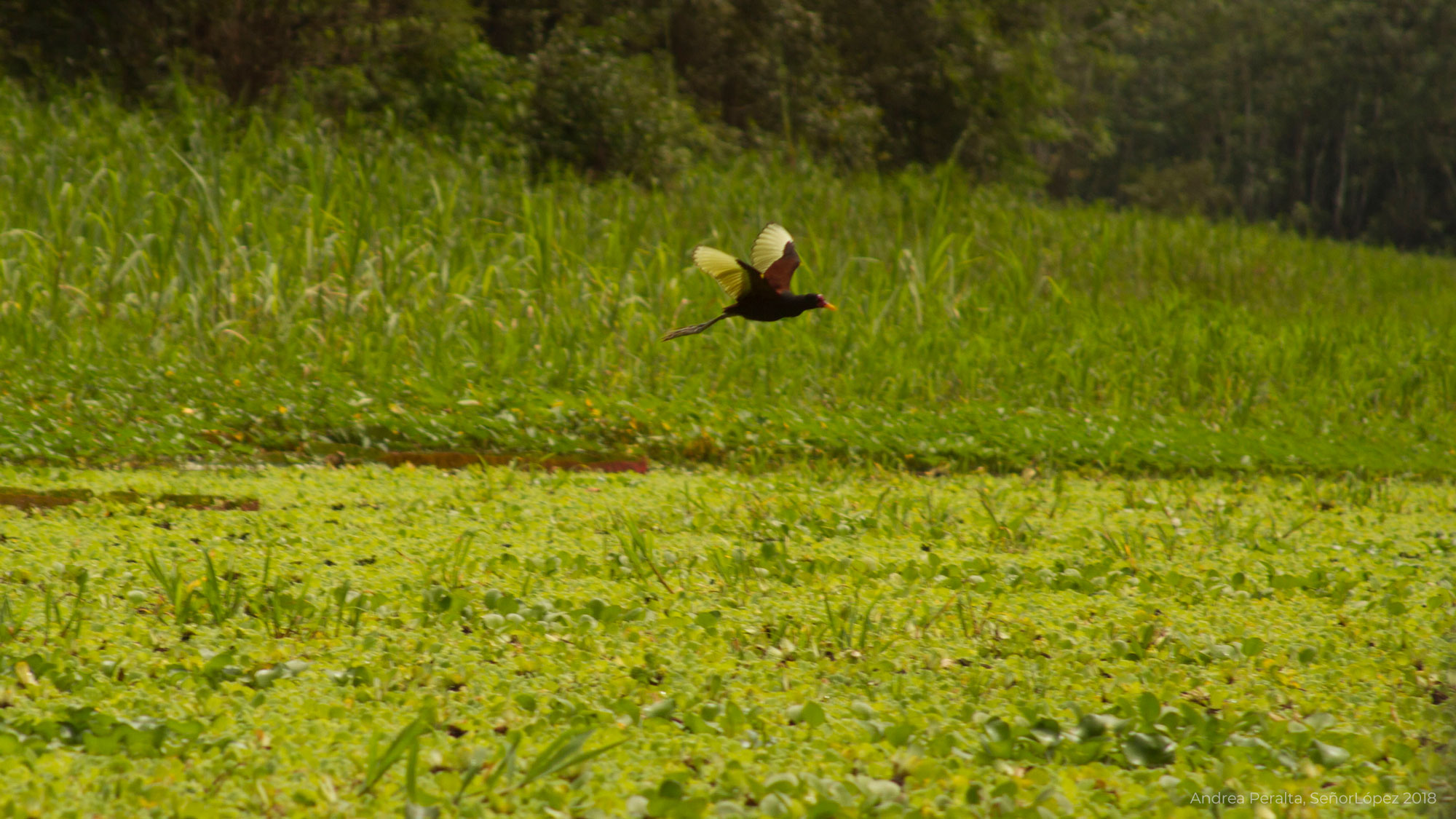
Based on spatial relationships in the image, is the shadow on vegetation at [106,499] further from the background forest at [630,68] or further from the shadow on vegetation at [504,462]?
the background forest at [630,68]

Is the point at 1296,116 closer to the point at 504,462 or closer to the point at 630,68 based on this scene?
the point at 630,68

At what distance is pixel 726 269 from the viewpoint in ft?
7.91

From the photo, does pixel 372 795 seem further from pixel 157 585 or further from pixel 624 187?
pixel 624 187

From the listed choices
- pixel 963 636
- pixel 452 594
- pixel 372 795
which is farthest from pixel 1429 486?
pixel 372 795

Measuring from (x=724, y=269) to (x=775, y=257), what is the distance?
0.27 m

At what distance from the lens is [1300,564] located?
14.1ft

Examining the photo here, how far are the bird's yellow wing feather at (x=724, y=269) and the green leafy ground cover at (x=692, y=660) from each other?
36.6 inches

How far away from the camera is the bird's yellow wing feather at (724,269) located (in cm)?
239

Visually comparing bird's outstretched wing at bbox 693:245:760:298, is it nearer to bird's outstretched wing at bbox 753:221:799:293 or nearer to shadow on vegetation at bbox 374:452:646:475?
bird's outstretched wing at bbox 753:221:799:293

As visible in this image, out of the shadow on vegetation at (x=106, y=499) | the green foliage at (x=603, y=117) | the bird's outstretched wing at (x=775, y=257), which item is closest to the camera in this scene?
the bird's outstretched wing at (x=775, y=257)

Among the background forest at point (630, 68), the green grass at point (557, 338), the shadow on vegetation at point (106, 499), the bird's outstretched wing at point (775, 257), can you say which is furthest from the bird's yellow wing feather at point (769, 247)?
the background forest at point (630, 68)

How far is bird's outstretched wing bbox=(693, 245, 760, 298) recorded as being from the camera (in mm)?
2381

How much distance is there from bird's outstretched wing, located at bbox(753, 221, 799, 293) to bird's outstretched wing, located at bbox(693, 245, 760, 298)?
0.09 metres

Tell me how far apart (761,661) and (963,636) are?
0.62m
